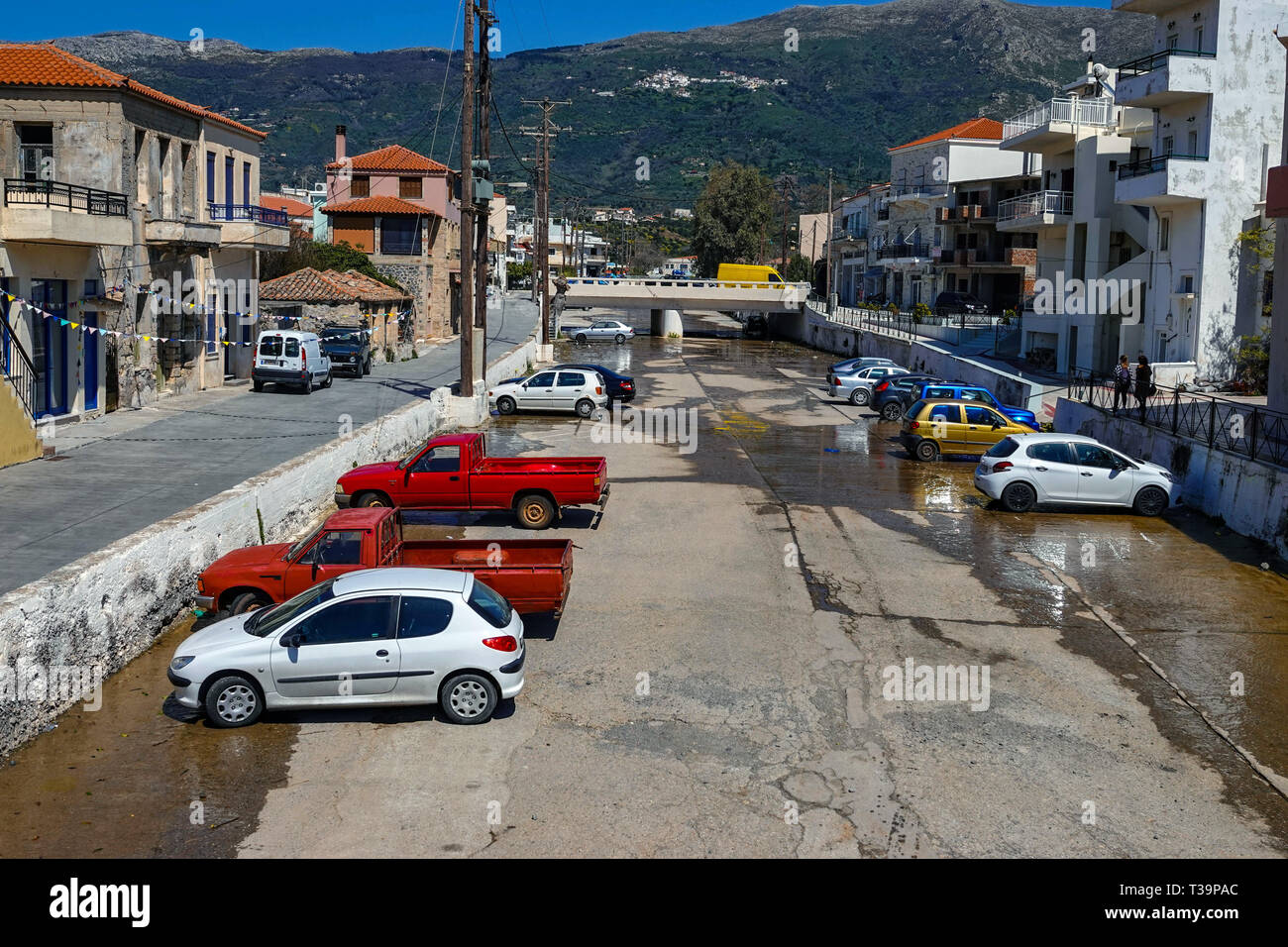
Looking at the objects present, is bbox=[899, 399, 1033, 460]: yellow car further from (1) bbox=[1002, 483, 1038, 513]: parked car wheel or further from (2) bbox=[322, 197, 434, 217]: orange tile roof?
(2) bbox=[322, 197, 434, 217]: orange tile roof

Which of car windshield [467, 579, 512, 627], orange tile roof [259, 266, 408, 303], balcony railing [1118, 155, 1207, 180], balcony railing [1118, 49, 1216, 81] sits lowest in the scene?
car windshield [467, 579, 512, 627]

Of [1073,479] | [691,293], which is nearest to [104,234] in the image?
[1073,479]

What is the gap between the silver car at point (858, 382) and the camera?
4109 cm

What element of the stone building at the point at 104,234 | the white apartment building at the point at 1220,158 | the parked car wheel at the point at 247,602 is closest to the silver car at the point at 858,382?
the white apartment building at the point at 1220,158

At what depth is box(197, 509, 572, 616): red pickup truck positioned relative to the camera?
1321 centimetres

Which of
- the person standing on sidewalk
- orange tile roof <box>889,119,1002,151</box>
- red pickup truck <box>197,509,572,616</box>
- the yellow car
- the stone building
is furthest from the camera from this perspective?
orange tile roof <box>889,119,1002,151</box>

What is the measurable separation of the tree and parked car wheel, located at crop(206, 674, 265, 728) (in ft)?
307

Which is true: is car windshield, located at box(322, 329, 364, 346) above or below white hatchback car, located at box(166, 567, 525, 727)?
above

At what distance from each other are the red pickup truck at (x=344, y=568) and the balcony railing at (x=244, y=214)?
23457 mm

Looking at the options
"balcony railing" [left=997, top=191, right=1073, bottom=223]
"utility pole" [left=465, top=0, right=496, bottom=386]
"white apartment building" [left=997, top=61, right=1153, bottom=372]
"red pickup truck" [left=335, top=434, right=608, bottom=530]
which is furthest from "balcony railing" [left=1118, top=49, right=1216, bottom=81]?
"red pickup truck" [left=335, top=434, right=608, bottom=530]

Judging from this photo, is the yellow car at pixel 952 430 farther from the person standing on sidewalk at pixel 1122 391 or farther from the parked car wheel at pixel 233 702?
the parked car wheel at pixel 233 702
